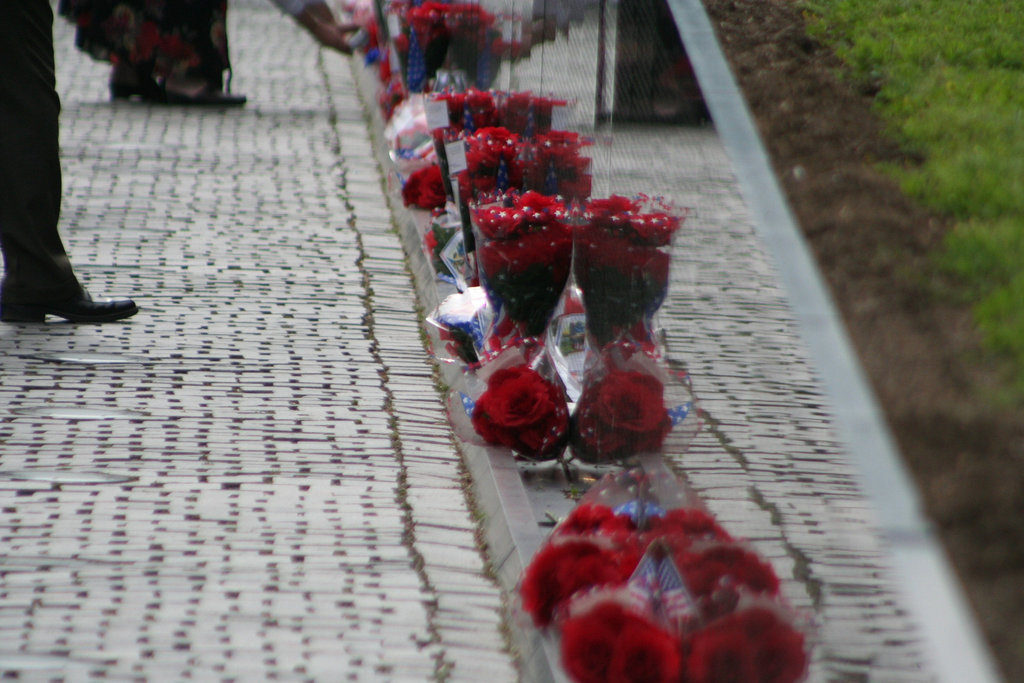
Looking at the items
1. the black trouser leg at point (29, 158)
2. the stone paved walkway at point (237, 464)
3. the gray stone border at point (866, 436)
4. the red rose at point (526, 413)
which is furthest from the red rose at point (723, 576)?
the black trouser leg at point (29, 158)

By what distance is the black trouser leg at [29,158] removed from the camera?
459cm

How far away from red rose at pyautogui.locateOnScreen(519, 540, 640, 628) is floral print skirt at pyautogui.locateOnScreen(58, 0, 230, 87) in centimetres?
798

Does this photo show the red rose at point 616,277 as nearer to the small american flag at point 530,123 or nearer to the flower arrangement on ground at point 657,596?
the flower arrangement on ground at point 657,596

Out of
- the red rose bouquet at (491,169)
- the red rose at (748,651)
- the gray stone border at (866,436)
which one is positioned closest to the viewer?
the gray stone border at (866,436)

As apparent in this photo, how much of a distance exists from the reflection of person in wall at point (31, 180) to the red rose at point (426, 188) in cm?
172

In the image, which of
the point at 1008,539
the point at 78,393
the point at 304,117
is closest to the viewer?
the point at 1008,539

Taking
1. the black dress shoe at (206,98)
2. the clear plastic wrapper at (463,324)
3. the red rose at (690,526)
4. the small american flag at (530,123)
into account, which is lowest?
the black dress shoe at (206,98)

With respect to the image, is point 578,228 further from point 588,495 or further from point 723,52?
point 723,52

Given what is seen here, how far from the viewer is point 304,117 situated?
9664mm

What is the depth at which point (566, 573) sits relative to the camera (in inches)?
100

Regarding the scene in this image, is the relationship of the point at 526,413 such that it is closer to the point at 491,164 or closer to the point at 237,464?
the point at 237,464

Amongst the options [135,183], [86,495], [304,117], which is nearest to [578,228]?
[86,495]

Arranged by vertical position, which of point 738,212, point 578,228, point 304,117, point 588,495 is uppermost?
point 738,212

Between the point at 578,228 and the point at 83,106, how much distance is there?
7.32 m
